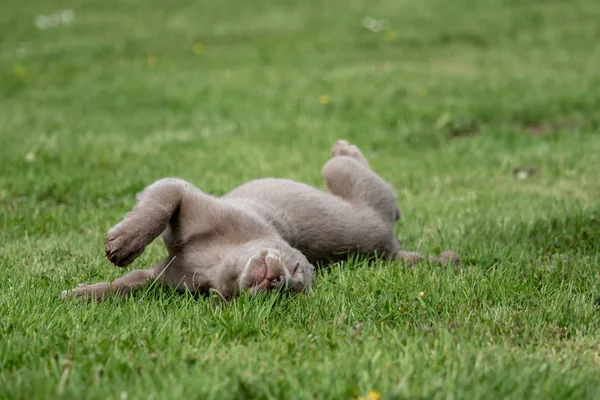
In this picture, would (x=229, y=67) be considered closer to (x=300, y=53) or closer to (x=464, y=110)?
(x=300, y=53)

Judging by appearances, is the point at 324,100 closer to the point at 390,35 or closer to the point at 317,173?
the point at 317,173

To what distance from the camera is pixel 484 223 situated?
6.31m

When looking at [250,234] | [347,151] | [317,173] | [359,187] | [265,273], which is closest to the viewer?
[265,273]

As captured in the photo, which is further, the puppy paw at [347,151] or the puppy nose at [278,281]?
the puppy paw at [347,151]

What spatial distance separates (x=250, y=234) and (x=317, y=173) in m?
4.04

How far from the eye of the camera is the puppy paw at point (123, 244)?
13.5 ft

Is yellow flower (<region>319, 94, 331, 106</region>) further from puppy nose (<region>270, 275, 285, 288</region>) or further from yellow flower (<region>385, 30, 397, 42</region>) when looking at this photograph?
puppy nose (<region>270, 275, 285, 288</region>)

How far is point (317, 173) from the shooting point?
8.41m

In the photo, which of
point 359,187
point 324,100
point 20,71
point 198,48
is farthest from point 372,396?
point 198,48

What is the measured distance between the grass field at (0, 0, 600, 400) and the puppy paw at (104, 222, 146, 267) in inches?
9.1

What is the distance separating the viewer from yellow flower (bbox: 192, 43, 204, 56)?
51.9 ft

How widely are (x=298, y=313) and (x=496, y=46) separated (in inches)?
510

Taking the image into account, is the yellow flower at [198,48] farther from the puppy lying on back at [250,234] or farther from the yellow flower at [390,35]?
the puppy lying on back at [250,234]

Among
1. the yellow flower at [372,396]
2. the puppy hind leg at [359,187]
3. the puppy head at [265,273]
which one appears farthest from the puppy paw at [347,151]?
the yellow flower at [372,396]
